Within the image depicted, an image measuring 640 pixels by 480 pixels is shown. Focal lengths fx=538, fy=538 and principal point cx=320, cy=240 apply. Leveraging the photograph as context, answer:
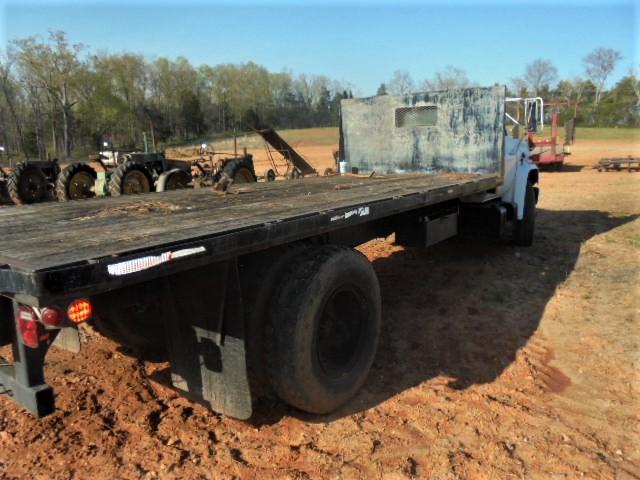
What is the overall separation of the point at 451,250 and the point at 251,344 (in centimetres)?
515

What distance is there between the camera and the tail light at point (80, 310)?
2084mm

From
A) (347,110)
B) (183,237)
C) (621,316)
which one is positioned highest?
(347,110)

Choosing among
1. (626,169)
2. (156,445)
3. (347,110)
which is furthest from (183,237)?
(626,169)

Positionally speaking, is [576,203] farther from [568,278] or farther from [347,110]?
[347,110]

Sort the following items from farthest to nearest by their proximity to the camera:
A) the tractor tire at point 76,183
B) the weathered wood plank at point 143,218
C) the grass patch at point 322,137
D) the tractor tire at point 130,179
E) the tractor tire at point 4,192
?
the grass patch at point 322,137
the tractor tire at point 4,192
the tractor tire at point 76,183
the tractor tire at point 130,179
the weathered wood plank at point 143,218

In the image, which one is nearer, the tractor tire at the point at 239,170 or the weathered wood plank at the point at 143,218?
the weathered wood plank at the point at 143,218

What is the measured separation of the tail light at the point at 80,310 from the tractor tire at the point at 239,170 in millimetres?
10304

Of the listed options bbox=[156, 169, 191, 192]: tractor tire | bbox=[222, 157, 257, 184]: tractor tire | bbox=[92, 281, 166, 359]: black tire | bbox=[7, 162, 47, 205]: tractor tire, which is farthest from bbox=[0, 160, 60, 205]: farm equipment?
bbox=[92, 281, 166, 359]: black tire

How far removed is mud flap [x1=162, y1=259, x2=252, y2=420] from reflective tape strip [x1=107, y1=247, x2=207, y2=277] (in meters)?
0.52

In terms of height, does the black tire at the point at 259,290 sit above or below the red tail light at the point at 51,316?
below

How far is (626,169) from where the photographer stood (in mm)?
19812

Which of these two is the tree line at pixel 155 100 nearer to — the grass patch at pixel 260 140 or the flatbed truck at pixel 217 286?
the grass patch at pixel 260 140

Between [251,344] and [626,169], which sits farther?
[626,169]

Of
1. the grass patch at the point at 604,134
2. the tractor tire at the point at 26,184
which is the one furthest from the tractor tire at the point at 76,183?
the grass patch at the point at 604,134
